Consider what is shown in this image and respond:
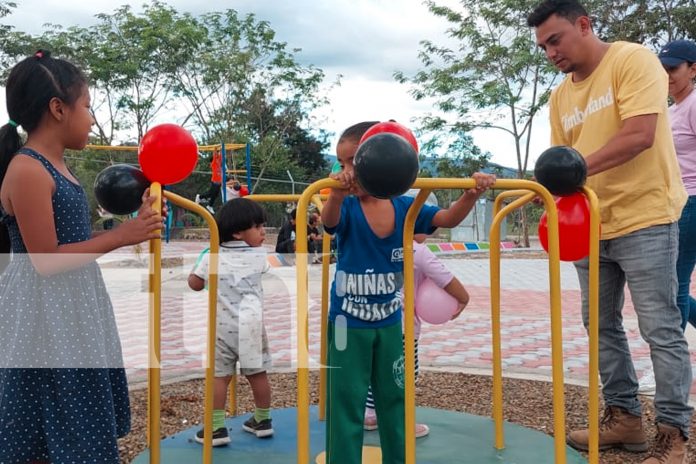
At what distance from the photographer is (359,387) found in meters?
2.53

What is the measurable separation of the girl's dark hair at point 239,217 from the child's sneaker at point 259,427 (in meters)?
0.98

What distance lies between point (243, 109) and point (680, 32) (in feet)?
42.2

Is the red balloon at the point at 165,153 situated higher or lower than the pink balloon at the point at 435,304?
higher

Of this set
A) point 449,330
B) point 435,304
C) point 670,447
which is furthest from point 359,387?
point 449,330

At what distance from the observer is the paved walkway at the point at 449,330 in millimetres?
5262

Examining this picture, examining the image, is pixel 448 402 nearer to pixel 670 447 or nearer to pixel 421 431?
pixel 421 431

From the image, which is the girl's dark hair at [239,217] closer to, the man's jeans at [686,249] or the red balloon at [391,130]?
the red balloon at [391,130]

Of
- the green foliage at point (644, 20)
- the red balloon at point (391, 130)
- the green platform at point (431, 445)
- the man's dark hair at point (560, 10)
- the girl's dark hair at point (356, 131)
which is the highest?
the green foliage at point (644, 20)

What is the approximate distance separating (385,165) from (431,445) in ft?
6.25

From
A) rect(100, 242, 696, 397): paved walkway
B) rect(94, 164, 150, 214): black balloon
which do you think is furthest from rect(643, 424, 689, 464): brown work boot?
rect(94, 164, 150, 214): black balloon

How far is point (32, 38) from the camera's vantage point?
68.5 ft

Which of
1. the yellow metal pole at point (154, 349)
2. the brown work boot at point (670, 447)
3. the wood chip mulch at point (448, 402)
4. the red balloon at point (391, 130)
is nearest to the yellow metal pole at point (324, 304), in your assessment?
the wood chip mulch at point (448, 402)

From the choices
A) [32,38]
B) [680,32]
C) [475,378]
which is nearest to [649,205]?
[475,378]

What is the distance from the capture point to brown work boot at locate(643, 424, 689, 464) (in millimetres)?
2959
